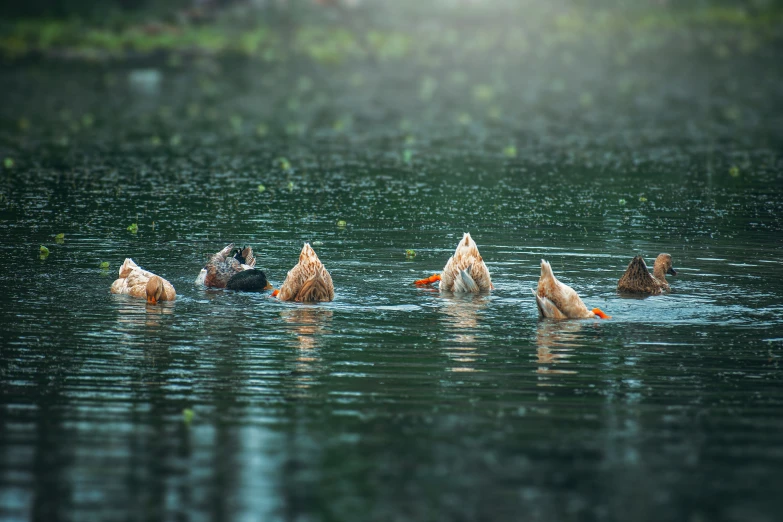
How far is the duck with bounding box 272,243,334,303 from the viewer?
15328mm

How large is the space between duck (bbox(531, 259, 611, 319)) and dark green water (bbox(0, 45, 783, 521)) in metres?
0.21

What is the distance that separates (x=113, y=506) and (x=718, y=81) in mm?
43451

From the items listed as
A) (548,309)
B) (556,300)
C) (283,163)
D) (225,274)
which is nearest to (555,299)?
(556,300)

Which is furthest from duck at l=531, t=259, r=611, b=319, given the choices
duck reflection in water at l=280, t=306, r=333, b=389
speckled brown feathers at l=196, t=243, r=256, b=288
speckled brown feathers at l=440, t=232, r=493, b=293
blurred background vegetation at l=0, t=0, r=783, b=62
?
blurred background vegetation at l=0, t=0, r=783, b=62

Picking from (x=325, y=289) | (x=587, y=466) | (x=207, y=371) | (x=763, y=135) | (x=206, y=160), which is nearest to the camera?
(x=587, y=466)

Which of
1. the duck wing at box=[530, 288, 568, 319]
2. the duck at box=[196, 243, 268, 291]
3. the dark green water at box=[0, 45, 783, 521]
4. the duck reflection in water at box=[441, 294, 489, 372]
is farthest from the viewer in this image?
the duck at box=[196, 243, 268, 291]

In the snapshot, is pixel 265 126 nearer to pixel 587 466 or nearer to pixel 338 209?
pixel 338 209

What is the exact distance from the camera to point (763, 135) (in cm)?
3491

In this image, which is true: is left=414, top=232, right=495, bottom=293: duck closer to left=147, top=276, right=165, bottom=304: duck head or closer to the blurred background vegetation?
left=147, top=276, right=165, bottom=304: duck head

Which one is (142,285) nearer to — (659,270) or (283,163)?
(659,270)

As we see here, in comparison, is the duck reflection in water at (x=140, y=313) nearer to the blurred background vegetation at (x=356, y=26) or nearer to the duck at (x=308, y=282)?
the duck at (x=308, y=282)

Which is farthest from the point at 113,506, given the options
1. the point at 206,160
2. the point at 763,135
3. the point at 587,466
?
the point at 763,135

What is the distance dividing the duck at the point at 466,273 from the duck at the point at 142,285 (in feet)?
12.3

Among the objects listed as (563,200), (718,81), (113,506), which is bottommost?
(113,506)
